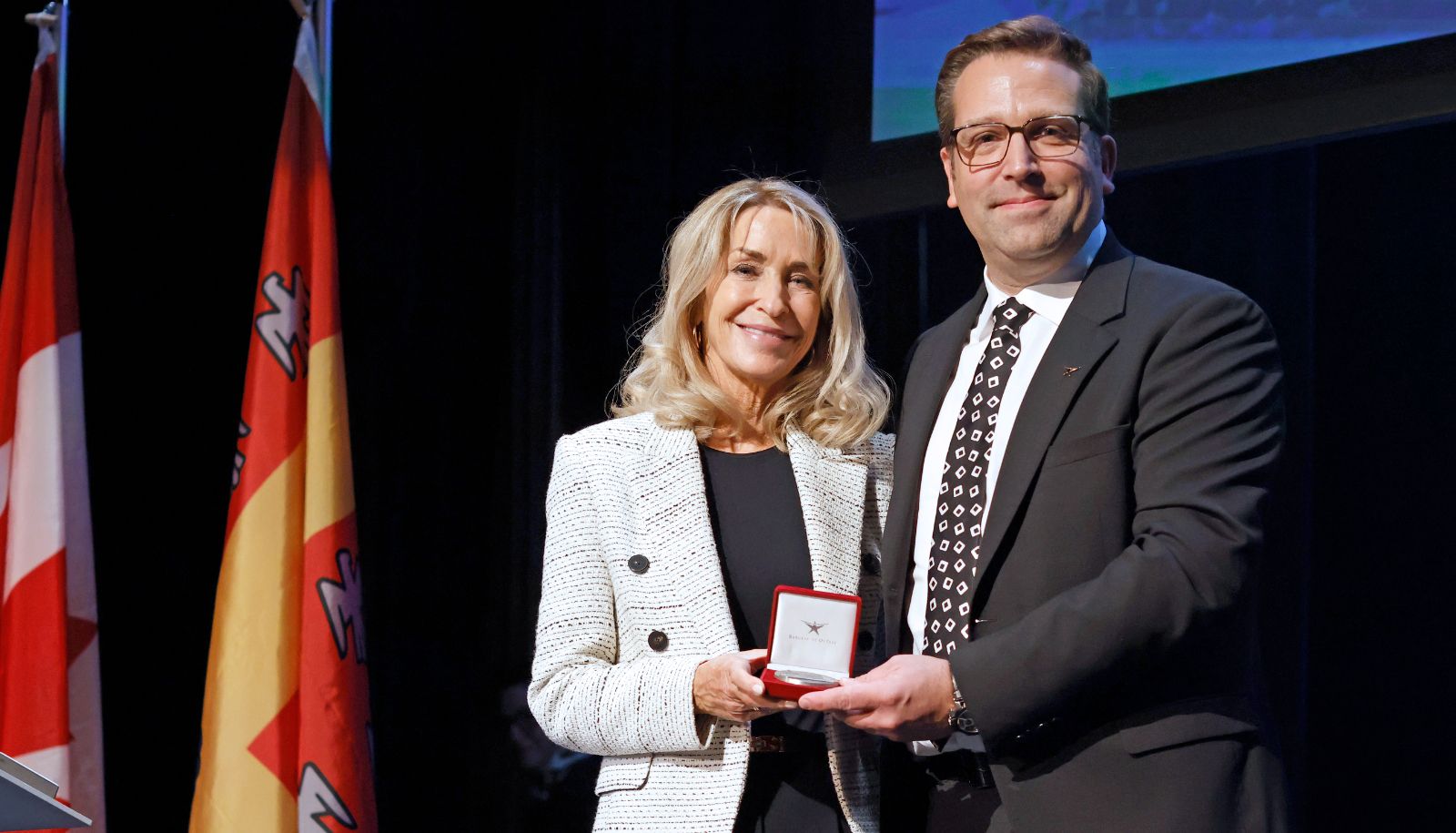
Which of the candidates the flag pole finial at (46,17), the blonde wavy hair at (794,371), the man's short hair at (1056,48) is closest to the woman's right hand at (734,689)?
the blonde wavy hair at (794,371)

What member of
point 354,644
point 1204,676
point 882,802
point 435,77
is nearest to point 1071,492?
point 1204,676

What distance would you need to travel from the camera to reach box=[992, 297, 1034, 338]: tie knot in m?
1.78

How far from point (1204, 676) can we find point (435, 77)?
289cm

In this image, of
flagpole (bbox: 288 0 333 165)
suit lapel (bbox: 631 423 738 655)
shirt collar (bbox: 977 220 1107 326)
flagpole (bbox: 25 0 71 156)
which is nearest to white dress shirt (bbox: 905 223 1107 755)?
shirt collar (bbox: 977 220 1107 326)

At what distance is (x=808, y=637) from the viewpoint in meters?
1.61

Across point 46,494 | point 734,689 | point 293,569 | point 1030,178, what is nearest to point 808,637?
point 734,689

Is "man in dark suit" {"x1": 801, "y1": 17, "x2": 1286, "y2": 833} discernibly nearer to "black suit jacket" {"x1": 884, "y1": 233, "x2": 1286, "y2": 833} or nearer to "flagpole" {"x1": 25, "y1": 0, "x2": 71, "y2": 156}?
"black suit jacket" {"x1": 884, "y1": 233, "x2": 1286, "y2": 833}

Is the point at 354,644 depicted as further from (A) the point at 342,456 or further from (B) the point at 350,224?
(B) the point at 350,224

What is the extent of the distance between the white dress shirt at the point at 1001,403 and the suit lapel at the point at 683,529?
0.30 meters

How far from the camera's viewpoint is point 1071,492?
156cm

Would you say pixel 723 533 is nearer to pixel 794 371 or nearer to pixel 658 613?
pixel 658 613

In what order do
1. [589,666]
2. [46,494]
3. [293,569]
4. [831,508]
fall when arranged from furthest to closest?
[293,569], [46,494], [831,508], [589,666]

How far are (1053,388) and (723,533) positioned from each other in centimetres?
67

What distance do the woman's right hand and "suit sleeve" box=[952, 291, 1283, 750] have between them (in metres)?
0.27
